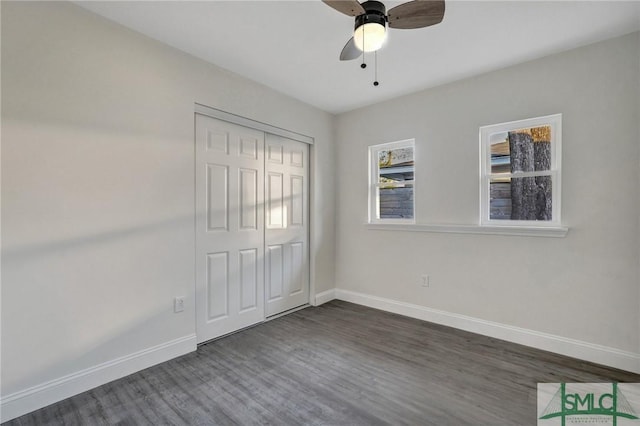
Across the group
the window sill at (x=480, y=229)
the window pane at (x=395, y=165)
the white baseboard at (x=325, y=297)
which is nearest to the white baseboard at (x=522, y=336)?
the white baseboard at (x=325, y=297)

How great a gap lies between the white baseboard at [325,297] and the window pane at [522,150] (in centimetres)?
248

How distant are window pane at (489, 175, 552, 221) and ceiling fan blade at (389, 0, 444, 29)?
1.84m

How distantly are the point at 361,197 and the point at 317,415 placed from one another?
2640 mm

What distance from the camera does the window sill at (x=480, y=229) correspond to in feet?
8.43

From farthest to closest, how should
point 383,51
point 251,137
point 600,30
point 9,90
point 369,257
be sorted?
point 369,257, point 251,137, point 383,51, point 600,30, point 9,90

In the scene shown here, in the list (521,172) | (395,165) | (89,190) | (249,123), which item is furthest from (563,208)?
(89,190)

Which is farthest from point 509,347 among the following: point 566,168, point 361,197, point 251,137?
point 251,137

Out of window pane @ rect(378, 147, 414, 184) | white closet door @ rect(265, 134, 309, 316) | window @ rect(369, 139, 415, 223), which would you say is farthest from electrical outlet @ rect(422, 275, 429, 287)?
white closet door @ rect(265, 134, 309, 316)

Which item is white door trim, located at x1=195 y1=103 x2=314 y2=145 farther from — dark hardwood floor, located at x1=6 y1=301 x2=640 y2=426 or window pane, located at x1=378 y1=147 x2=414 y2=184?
dark hardwood floor, located at x1=6 y1=301 x2=640 y2=426

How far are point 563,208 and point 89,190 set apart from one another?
3739 mm

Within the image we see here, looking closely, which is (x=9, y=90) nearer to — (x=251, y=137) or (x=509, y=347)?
(x=251, y=137)

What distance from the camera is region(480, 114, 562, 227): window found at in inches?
105

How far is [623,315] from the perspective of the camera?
232cm

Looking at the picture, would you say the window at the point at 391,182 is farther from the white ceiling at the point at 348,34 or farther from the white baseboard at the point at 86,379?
the white baseboard at the point at 86,379
